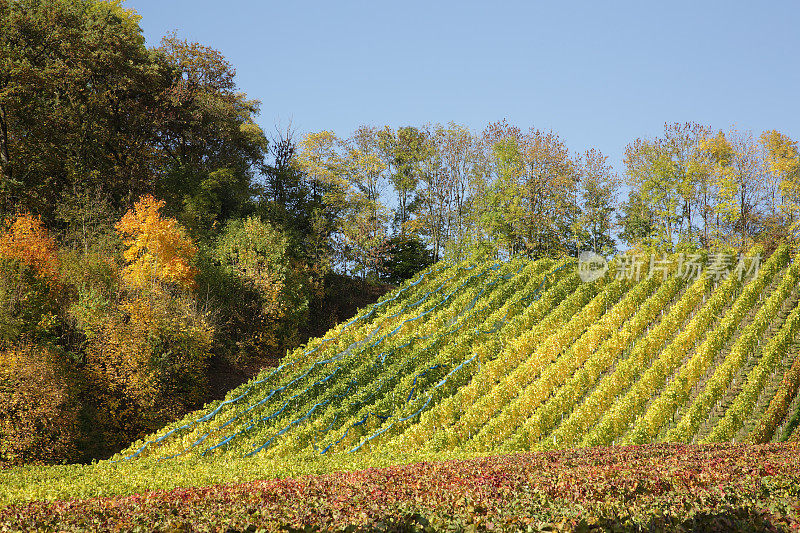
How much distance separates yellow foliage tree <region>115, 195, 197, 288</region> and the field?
5567 mm

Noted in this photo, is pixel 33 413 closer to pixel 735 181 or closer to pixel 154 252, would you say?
pixel 154 252

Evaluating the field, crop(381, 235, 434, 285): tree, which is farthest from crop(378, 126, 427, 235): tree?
the field

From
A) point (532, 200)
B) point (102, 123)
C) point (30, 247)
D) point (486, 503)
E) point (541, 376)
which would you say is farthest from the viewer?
point (532, 200)

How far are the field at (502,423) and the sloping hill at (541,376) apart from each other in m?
0.05

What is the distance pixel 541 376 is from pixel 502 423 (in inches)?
73.2

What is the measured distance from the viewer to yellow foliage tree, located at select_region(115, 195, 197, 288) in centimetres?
1944

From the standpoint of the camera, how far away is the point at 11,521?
16.7ft

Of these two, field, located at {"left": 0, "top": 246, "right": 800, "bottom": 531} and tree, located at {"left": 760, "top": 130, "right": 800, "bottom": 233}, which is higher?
tree, located at {"left": 760, "top": 130, "right": 800, "bottom": 233}

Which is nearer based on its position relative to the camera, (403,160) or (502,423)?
(502,423)

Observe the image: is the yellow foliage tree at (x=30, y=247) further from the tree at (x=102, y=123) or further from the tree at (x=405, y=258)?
the tree at (x=405, y=258)

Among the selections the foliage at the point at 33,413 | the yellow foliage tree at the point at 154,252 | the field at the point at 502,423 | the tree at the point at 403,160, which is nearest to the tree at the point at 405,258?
the tree at the point at 403,160

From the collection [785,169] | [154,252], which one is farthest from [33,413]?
[785,169]

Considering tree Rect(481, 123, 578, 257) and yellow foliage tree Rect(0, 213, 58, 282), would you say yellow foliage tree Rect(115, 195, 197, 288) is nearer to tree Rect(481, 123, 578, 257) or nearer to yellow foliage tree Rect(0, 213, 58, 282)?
yellow foliage tree Rect(0, 213, 58, 282)

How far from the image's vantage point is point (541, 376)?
1388 centimetres
